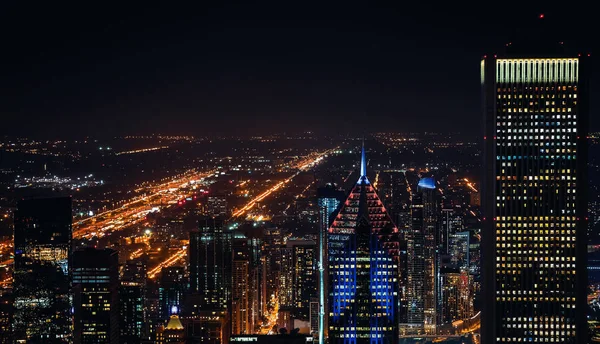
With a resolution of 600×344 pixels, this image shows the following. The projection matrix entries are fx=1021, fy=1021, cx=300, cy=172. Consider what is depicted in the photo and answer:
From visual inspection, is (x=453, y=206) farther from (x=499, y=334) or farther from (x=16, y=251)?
(x=16, y=251)

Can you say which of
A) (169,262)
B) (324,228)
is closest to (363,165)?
(324,228)

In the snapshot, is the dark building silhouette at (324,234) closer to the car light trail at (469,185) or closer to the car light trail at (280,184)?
the car light trail at (280,184)

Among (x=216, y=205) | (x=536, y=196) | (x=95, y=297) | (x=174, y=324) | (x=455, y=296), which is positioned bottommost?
(x=174, y=324)

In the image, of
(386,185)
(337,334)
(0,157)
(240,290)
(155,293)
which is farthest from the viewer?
(240,290)

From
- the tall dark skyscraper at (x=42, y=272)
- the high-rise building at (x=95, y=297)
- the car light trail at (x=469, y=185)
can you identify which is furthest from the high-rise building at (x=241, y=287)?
the car light trail at (x=469, y=185)

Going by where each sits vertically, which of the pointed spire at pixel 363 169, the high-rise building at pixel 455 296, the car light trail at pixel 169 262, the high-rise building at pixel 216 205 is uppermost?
the pointed spire at pixel 363 169

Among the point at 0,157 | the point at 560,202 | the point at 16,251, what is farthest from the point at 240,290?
the point at 560,202

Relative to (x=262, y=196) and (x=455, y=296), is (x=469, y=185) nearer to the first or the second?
(x=455, y=296)
